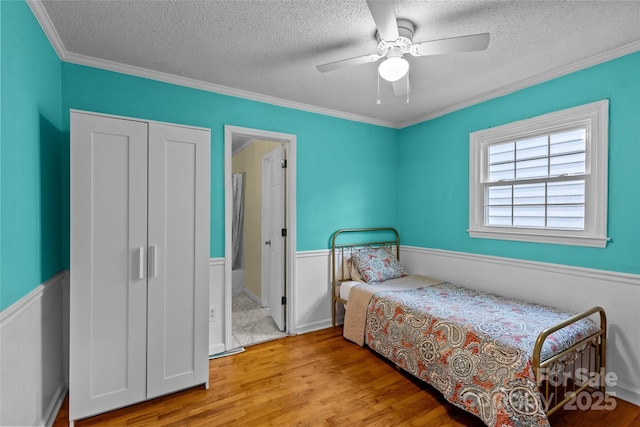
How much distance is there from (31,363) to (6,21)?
69.3 inches

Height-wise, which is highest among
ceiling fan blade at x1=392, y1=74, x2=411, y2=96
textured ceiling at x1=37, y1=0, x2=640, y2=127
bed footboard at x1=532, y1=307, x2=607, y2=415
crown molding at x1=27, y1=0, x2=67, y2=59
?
textured ceiling at x1=37, y1=0, x2=640, y2=127

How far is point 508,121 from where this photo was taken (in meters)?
2.84

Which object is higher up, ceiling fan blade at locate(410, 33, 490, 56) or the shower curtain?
ceiling fan blade at locate(410, 33, 490, 56)

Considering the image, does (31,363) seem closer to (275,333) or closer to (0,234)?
(0,234)

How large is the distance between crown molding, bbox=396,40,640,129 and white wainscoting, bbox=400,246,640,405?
160 cm

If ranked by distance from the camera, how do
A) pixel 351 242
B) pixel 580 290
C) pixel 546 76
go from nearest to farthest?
pixel 580 290 < pixel 546 76 < pixel 351 242

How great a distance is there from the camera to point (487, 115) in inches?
119

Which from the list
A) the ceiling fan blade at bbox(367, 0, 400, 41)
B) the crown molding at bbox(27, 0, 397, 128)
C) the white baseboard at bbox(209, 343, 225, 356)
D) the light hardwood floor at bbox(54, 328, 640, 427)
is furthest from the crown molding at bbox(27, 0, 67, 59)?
the white baseboard at bbox(209, 343, 225, 356)

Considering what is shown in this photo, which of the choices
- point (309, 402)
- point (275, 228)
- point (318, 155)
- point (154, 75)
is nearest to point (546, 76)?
point (318, 155)

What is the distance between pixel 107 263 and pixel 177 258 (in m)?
0.41

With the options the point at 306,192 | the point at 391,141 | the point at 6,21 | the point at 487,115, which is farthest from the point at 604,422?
the point at 6,21

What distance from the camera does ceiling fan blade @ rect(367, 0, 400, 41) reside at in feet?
4.62

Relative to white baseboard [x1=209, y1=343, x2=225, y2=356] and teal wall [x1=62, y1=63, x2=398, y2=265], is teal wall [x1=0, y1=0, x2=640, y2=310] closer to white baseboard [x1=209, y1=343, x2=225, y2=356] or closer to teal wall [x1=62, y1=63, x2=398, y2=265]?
teal wall [x1=62, y1=63, x2=398, y2=265]

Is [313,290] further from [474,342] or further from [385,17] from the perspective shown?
[385,17]
